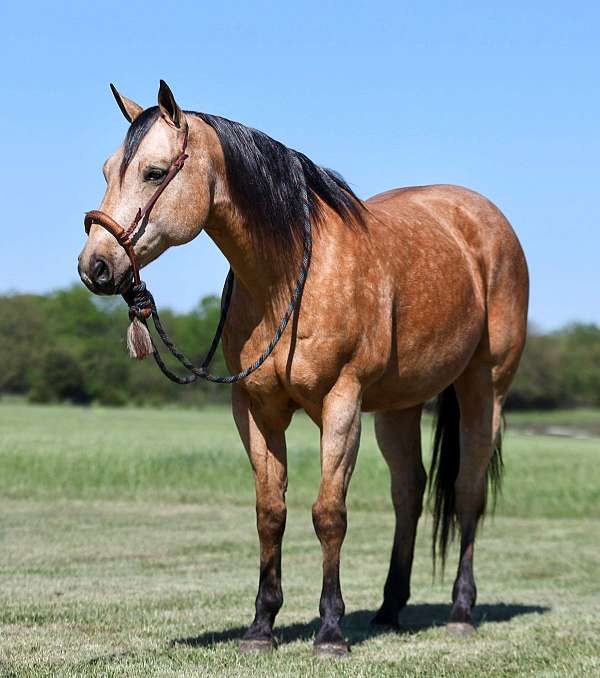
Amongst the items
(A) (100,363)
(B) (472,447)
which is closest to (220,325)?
(B) (472,447)

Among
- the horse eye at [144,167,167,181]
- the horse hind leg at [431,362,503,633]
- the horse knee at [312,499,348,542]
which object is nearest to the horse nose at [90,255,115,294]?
the horse eye at [144,167,167,181]

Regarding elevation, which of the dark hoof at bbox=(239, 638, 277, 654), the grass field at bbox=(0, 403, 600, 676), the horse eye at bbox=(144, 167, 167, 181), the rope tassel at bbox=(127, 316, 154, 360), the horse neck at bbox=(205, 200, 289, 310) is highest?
the horse eye at bbox=(144, 167, 167, 181)

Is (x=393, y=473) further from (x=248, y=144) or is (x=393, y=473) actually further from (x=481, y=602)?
(x=248, y=144)

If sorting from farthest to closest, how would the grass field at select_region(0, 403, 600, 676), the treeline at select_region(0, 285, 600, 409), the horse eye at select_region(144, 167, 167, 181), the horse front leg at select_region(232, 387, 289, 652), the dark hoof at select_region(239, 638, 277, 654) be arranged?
the treeline at select_region(0, 285, 600, 409)
the horse front leg at select_region(232, 387, 289, 652)
the dark hoof at select_region(239, 638, 277, 654)
the grass field at select_region(0, 403, 600, 676)
the horse eye at select_region(144, 167, 167, 181)

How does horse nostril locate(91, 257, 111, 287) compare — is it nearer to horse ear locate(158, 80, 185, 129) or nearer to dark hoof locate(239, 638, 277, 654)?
horse ear locate(158, 80, 185, 129)

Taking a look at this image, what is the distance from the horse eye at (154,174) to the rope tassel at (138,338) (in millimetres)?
676

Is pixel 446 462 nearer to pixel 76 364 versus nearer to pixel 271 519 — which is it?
pixel 271 519

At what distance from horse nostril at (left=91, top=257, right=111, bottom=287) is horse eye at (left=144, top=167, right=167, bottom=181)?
19.0 inches

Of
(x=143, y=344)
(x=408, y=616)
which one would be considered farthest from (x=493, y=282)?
(x=143, y=344)

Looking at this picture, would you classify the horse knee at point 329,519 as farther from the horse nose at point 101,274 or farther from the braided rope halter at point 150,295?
the horse nose at point 101,274

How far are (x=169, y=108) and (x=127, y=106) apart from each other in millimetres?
367

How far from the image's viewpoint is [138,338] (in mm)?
5449

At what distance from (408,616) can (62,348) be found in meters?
51.6

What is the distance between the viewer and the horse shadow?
6484 mm
